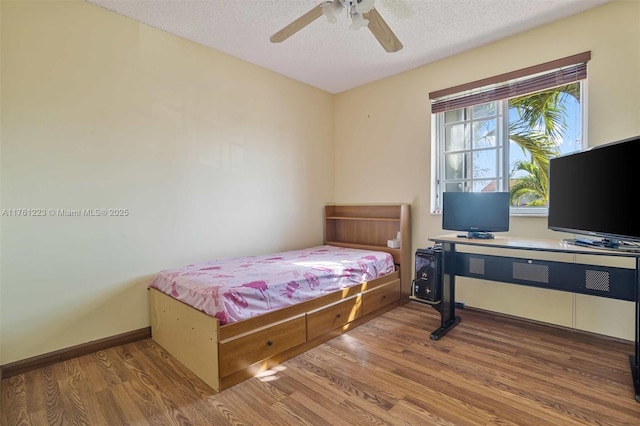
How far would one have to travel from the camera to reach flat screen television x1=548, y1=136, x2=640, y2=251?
73.1 inches

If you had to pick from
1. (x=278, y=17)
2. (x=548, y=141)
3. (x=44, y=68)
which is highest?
(x=278, y=17)

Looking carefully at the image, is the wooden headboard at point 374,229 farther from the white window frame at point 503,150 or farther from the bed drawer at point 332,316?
the bed drawer at point 332,316

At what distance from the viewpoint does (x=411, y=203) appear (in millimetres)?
3627

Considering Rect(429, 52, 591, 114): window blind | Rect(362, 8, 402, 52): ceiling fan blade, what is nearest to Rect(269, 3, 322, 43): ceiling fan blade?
Rect(362, 8, 402, 52): ceiling fan blade

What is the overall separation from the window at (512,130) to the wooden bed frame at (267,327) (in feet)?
2.60

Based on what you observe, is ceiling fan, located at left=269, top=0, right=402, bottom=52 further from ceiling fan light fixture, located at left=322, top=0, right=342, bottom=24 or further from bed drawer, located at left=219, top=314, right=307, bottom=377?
bed drawer, located at left=219, top=314, right=307, bottom=377

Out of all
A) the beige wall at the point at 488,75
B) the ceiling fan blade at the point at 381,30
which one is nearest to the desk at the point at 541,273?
the beige wall at the point at 488,75

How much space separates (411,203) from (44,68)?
11.3ft

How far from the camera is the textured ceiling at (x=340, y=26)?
2.44 metres

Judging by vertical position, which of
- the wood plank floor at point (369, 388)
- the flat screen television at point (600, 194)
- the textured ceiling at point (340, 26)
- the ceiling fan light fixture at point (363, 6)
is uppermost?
the textured ceiling at point (340, 26)

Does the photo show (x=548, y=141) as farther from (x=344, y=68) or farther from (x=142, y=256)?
(x=142, y=256)

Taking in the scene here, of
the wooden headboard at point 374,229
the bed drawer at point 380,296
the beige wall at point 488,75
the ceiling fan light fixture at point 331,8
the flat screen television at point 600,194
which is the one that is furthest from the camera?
the wooden headboard at point 374,229

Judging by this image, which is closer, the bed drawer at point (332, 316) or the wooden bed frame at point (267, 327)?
the wooden bed frame at point (267, 327)

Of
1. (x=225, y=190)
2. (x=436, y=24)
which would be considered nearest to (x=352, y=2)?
(x=436, y=24)
